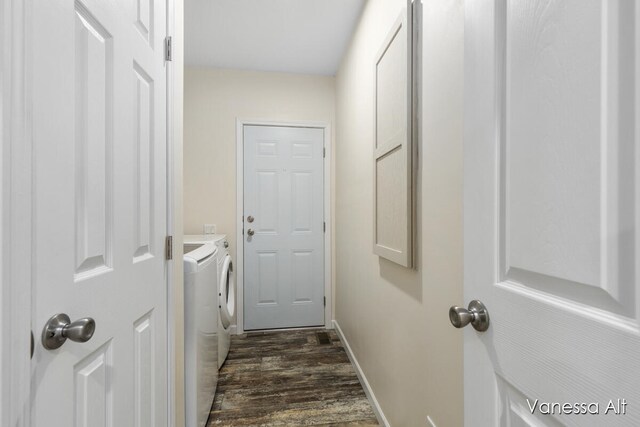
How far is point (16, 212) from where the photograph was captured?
1.60 ft

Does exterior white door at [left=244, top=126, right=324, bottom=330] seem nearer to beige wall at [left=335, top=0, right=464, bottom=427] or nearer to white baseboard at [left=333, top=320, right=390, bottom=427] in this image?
white baseboard at [left=333, top=320, right=390, bottom=427]

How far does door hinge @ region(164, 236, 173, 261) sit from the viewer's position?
1.16 metres

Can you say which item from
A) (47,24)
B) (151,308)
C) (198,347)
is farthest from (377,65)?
(198,347)

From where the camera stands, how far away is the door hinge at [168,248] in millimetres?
1164

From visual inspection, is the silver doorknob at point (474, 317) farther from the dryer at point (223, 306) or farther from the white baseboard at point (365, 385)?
the dryer at point (223, 306)

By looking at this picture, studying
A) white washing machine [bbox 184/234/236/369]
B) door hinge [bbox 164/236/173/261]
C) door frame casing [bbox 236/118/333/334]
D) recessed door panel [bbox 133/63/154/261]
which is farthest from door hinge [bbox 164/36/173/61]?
door frame casing [bbox 236/118/333/334]

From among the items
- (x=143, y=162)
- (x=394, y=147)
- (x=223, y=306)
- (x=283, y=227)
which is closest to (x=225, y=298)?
(x=223, y=306)

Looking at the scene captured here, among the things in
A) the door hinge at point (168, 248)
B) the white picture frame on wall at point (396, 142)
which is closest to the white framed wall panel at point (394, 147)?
the white picture frame on wall at point (396, 142)

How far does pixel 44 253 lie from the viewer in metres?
0.57

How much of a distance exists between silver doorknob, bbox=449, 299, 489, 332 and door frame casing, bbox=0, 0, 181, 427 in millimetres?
801

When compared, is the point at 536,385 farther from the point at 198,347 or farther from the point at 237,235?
the point at 237,235

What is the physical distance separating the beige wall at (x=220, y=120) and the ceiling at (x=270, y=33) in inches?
5.0

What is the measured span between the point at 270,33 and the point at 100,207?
2232 mm

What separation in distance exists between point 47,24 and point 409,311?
1.43 metres
